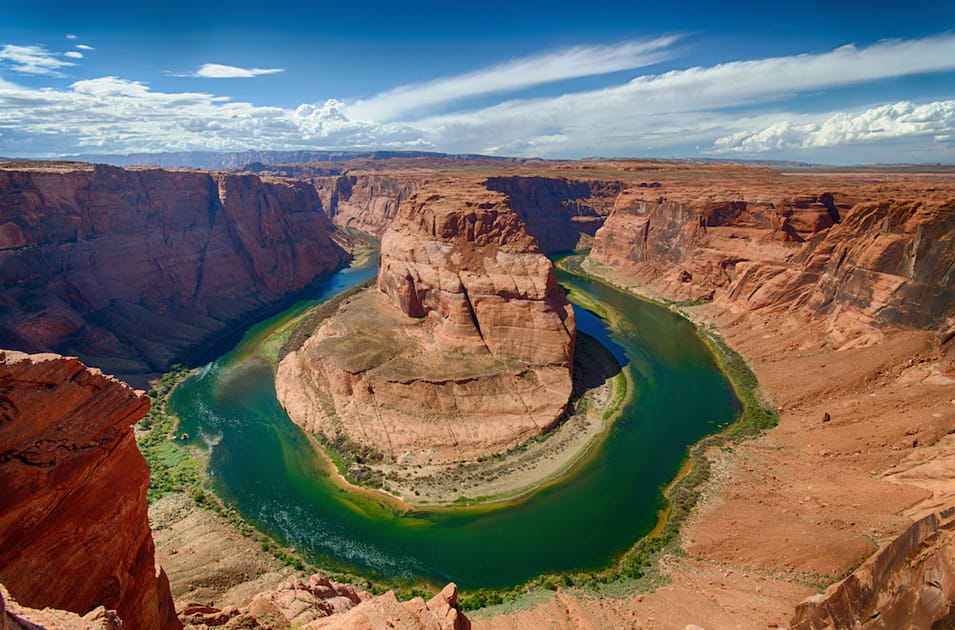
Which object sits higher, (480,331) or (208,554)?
(480,331)

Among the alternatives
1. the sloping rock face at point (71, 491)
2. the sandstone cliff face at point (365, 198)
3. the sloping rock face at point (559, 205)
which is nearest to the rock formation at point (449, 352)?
the sloping rock face at point (71, 491)

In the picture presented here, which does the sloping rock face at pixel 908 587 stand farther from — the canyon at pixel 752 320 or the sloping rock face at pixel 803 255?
the sloping rock face at pixel 803 255

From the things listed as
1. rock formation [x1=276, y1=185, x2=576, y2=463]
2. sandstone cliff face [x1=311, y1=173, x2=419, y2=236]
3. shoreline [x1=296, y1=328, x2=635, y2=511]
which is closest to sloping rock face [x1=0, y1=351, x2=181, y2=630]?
shoreline [x1=296, y1=328, x2=635, y2=511]

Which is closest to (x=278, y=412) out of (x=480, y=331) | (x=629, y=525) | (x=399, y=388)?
(x=399, y=388)

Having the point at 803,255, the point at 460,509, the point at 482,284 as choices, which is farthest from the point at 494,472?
the point at 803,255

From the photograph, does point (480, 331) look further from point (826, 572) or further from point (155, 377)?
point (155, 377)

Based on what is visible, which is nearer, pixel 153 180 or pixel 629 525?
pixel 629 525

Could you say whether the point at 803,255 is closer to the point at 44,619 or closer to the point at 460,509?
the point at 460,509
